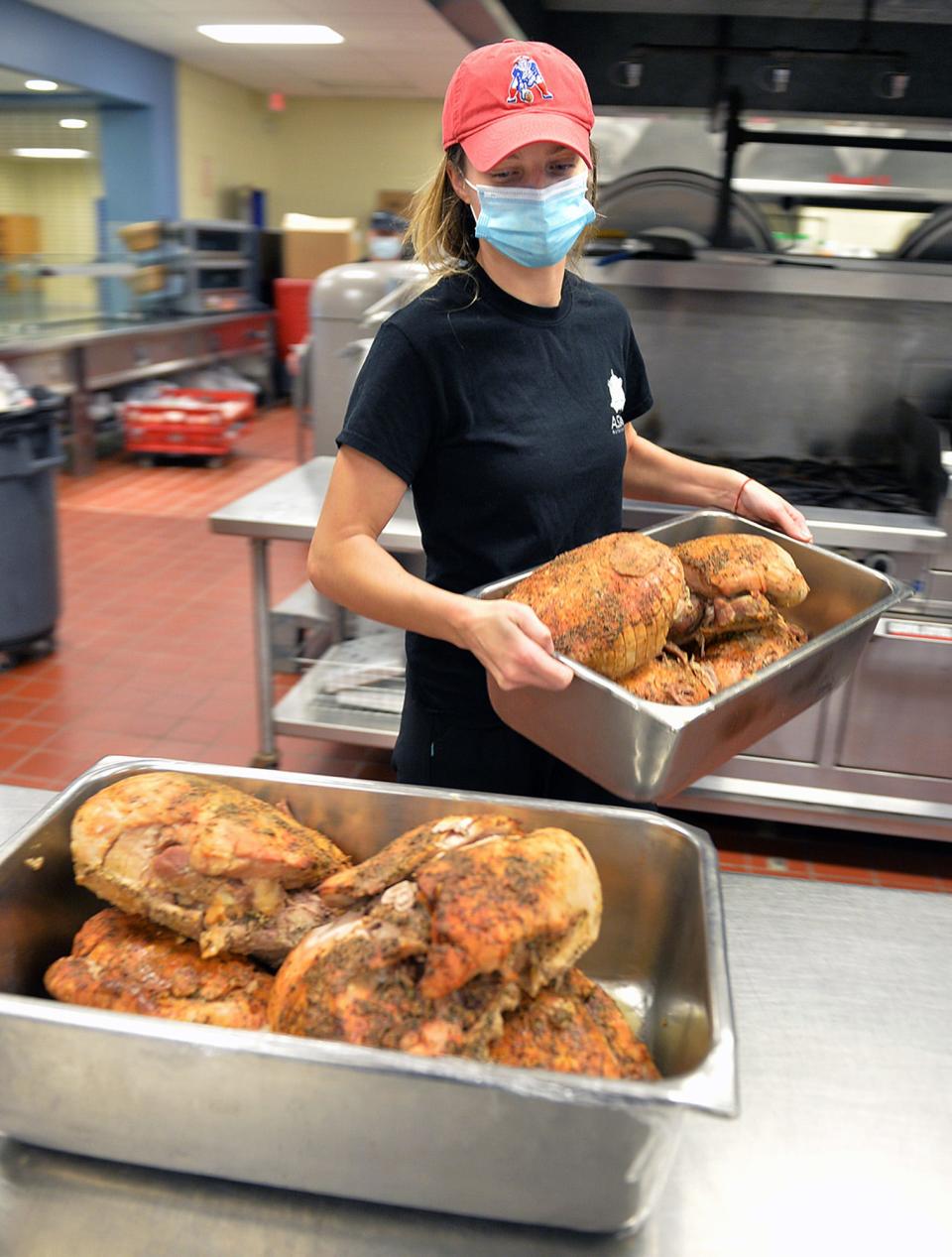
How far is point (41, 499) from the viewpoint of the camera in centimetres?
395

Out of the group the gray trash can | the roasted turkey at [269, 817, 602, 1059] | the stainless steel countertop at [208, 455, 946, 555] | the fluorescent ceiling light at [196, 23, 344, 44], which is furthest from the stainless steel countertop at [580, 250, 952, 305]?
A: the fluorescent ceiling light at [196, 23, 344, 44]

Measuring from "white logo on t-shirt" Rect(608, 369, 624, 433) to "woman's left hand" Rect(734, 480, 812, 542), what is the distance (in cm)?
21

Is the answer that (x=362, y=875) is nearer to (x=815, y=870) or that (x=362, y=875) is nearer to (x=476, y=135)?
(x=476, y=135)

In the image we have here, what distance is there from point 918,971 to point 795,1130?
0.94ft

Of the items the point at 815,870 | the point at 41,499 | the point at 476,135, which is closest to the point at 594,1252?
the point at 476,135

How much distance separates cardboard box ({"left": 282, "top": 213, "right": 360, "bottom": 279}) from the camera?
33.7ft

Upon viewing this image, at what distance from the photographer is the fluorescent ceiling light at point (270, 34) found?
850 cm

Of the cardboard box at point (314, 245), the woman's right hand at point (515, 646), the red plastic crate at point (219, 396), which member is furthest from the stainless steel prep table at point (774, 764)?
the cardboard box at point (314, 245)

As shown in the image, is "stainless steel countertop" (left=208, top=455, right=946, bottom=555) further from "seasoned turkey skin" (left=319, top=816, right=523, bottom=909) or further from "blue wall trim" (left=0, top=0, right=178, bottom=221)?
"blue wall trim" (left=0, top=0, right=178, bottom=221)

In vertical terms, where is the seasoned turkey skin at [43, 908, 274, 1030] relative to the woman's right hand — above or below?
below

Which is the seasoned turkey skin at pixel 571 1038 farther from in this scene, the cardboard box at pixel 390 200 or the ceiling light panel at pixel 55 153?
the cardboard box at pixel 390 200

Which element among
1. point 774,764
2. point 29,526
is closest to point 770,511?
point 774,764

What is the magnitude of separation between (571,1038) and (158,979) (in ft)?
1.09

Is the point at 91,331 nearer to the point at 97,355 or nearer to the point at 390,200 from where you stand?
the point at 97,355
